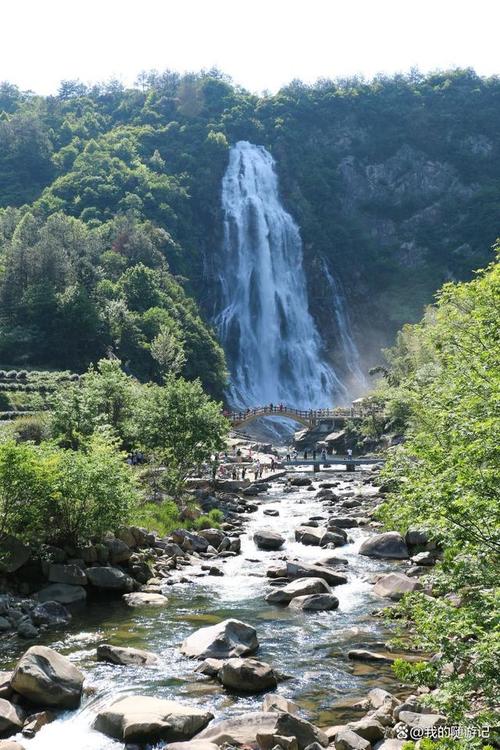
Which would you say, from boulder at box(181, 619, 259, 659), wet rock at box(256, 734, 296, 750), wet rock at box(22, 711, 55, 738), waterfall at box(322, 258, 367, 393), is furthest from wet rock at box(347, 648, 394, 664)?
waterfall at box(322, 258, 367, 393)

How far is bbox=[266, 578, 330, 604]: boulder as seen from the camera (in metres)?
20.3

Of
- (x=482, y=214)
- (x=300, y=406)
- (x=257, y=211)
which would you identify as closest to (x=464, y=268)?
(x=482, y=214)

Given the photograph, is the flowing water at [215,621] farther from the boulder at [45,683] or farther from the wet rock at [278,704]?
the wet rock at [278,704]

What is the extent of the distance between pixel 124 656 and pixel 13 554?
626 cm

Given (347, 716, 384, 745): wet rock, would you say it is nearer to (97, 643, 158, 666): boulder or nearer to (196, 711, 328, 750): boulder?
(196, 711, 328, 750): boulder

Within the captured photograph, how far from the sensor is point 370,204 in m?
134

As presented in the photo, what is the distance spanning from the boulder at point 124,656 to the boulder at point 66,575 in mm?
5439

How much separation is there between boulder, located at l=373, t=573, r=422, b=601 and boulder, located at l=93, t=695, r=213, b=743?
31.2ft

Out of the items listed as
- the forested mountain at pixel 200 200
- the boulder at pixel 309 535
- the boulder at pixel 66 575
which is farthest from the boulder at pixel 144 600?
the forested mountain at pixel 200 200

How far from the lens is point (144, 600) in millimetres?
20078

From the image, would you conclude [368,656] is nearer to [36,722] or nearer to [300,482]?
[36,722]

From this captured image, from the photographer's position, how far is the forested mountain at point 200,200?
75.9 meters

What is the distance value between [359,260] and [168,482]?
97.9 metres

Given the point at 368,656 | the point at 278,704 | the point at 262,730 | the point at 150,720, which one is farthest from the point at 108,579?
the point at 262,730
